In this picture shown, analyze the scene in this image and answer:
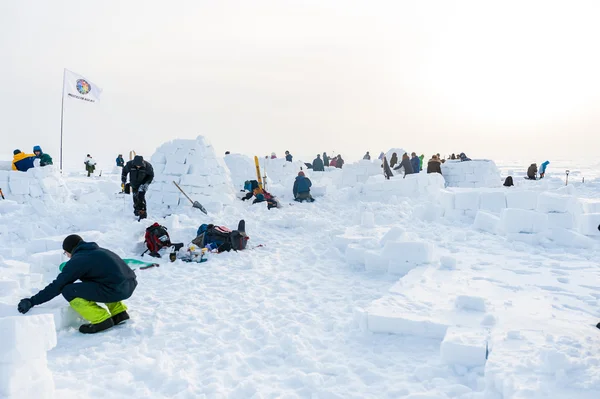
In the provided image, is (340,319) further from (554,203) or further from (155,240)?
(554,203)

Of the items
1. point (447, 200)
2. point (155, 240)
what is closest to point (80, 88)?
point (155, 240)

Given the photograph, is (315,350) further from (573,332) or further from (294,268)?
(294,268)

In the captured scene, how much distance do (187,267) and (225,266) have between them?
21.7 inches

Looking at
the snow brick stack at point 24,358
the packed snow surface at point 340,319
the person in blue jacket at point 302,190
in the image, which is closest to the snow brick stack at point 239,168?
the person in blue jacket at point 302,190

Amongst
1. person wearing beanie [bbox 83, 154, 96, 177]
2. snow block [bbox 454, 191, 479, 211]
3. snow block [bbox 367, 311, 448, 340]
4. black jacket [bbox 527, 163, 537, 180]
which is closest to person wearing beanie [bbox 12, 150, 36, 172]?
person wearing beanie [bbox 83, 154, 96, 177]

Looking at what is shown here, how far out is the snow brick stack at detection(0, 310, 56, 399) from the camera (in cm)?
232

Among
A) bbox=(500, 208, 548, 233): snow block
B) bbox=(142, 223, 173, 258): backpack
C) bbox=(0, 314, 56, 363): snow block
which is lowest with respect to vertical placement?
bbox=(142, 223, 173, 258): backpack

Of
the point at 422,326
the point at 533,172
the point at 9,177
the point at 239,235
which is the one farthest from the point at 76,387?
the point at 533,172

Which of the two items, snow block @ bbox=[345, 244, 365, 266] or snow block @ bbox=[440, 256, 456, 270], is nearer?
snow block @ bbox=[440, 256, 456, 270]

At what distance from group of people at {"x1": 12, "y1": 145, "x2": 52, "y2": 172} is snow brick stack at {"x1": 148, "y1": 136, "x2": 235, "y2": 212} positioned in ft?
8.44

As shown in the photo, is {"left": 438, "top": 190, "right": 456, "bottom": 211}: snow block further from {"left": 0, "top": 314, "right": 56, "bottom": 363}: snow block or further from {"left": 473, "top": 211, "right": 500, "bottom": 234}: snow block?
{"left": 0, "top": 314, "right": 56, "bottom": 363}: snow block

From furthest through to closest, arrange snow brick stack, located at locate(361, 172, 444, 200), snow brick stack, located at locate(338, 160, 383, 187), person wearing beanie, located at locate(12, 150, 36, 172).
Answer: snow brick stack, located at locate(338, 160, 383, 187)
snow brick stack, located at locate(361, 172, 444, 200)
person wearing beanie, located at locate(12, 150, 36, 172)

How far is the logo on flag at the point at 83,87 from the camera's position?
1727 centimetres

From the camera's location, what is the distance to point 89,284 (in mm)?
3732
